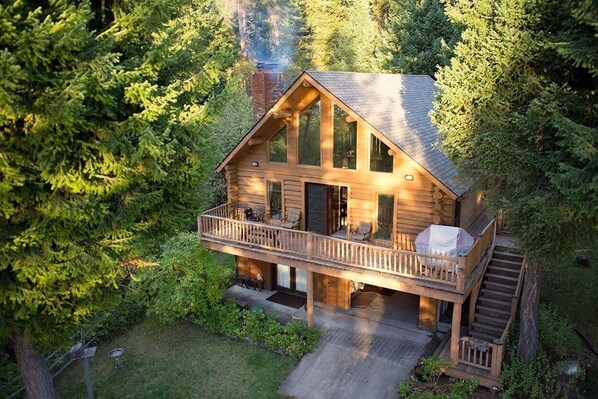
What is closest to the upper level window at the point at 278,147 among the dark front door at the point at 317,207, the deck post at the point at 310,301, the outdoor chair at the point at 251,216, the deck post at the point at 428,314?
the dark front door at the point at 317,207

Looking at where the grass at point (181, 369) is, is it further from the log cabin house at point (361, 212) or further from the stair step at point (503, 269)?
the stair step at point (503, 269)

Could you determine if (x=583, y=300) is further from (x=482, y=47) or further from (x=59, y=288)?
(x=59, y=288)

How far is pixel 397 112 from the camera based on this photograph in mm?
16234

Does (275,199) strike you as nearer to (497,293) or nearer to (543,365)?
(497,293)

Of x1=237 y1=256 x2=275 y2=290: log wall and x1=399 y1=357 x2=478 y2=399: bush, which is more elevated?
x1=237 y1=256 x2=275 y2=290: log wall

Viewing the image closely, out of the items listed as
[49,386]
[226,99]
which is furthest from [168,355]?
[226,99]

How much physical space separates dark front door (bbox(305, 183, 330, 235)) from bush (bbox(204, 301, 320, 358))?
3370mm

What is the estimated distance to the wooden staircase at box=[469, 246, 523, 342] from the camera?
44.7ft

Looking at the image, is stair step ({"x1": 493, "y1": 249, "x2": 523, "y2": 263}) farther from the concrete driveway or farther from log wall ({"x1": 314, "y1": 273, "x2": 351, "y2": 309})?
log wall ({"x1": 314, "y1": 273, "x2": 351, "y2": 309})

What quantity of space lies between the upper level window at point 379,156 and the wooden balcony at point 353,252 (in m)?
2.61

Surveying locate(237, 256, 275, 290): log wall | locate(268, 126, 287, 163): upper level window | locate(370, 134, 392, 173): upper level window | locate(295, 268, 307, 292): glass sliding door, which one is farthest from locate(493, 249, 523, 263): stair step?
locate(237, 256, 275, 290): log wall

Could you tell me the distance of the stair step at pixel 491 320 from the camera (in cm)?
1360

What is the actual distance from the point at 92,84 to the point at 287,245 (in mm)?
8829

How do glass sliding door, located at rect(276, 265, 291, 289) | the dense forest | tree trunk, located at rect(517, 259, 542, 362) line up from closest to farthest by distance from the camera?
1. the dense forest
2. tree trunk, located at rect(517, 259, 542, 362)
3. glass sliding door, located at rect(276, 265, 291, 289)
